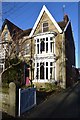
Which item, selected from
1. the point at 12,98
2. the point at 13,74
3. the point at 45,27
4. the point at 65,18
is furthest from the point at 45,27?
the point at 12,98

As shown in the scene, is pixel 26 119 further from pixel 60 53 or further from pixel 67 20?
pixel 67 20

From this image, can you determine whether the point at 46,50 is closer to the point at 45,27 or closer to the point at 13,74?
the point at 45,27

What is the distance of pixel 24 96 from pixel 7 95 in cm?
104

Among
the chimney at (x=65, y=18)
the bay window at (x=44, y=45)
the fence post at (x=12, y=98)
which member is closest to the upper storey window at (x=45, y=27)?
the bay window at (x=44, y=45)

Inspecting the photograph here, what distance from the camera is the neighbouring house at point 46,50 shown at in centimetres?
2170

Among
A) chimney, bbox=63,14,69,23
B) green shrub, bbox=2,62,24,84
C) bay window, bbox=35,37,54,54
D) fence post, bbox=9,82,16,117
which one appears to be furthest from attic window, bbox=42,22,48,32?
fence post, bbox=9,82,16,117

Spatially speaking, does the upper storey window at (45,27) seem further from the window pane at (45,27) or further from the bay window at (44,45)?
the bay window at (44,45)

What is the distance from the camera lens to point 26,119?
28.1 feet

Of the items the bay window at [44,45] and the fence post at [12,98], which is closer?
the fence post at [12,98]

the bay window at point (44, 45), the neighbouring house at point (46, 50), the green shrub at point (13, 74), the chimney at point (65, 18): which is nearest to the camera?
the neighbouring house at point (46, 50)

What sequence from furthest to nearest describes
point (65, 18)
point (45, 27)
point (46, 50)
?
point (65, 18), point (45, 27), point (46, 50)

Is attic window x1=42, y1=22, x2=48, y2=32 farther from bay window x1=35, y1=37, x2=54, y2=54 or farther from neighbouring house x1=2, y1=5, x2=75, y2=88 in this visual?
bay window x1=35, y1=37, x2=54, y2=54

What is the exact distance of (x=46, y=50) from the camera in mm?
22688

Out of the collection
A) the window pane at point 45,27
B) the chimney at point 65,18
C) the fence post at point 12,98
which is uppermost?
the chimney at point 65,18
